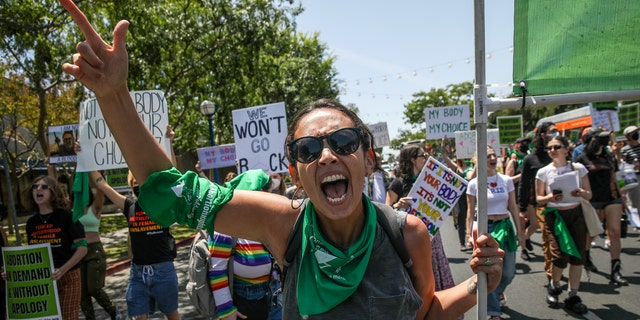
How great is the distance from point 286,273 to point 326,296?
210mm

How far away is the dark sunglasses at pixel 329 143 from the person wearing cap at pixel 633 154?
8226 mm

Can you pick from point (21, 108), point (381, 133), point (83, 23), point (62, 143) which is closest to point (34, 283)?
point (62, 143)

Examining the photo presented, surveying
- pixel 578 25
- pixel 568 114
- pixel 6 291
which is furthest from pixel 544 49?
pixel 568 114

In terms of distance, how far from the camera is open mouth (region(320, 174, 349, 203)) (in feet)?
5.99

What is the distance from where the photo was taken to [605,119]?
468 inches

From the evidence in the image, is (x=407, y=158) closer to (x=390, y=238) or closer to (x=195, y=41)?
(x=390, y=238)

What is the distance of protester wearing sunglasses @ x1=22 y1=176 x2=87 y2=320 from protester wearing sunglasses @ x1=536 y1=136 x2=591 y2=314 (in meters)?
5.37

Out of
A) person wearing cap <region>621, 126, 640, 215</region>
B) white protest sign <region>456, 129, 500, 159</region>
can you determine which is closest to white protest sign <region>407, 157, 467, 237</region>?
white protest sign <region>456, 129, 500, 159</region>

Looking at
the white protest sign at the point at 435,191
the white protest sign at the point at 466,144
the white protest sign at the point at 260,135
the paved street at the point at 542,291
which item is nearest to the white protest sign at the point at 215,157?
the paved street at the point at 542,291

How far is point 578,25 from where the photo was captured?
6.61 ft

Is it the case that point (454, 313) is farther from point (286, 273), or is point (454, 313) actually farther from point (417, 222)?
point (286, 273)

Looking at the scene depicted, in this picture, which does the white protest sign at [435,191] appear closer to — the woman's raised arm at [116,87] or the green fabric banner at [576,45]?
the green fabric banner at [576,45]

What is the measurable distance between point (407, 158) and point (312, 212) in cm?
451

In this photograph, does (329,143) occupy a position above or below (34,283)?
above
